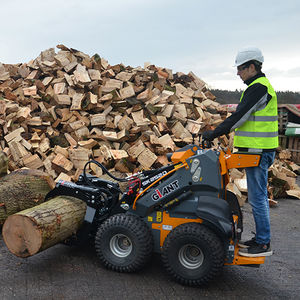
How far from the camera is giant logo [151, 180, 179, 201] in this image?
3504 millimetres

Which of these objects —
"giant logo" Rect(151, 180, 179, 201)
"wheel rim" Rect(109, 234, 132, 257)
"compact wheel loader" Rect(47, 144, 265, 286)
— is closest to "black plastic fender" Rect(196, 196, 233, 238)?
"compact wheel loader" Rect(47, 144, 265, 286)

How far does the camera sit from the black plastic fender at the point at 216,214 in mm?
3246

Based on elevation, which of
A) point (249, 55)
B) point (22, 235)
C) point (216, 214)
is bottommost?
point (22, 235)

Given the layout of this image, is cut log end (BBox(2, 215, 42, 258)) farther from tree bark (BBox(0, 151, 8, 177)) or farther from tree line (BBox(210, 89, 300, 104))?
tree line (BBox(210, 89, 300, 104))

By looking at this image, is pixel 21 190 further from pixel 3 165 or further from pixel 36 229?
pixel 36 229

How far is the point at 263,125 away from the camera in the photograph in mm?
3561

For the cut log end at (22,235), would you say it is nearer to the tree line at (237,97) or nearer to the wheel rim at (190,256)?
the wheel rim at (190,256)

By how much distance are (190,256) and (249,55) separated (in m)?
2.09

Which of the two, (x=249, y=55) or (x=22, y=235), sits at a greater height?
(x=249, y=55)

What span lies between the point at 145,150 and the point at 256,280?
393 cm

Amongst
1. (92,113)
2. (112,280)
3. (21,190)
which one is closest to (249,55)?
(112,280)

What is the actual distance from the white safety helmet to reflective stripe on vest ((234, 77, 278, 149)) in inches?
8.5

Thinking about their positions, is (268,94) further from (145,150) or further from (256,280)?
(145,150)

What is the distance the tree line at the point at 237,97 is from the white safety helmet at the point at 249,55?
19.1 metres
